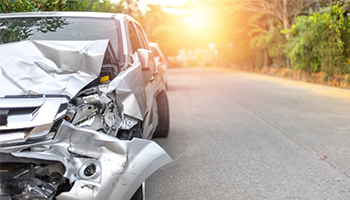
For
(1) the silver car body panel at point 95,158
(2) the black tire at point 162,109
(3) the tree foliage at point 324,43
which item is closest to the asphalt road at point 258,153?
(2) the black tire at point 162,109

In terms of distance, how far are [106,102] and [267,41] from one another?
2098 centimetres

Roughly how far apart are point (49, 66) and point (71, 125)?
74cm

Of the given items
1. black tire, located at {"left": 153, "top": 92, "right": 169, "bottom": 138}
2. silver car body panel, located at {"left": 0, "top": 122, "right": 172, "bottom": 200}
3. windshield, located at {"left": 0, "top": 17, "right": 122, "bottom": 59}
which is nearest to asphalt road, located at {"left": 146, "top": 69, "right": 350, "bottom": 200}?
black tire, located at {"left": 153, "top": 92, "right": 169, "bottom": 138}

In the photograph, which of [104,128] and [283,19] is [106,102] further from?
[283,19]

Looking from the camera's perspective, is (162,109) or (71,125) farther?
(162,109)

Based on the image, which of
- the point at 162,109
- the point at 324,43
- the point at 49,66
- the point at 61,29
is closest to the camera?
the point at 49,66

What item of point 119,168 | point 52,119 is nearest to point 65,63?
point 52,119

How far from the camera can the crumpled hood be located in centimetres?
322

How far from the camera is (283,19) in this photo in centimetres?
2222

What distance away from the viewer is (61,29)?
15.7 ft

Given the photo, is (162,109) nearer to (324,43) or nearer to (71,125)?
(71,125)

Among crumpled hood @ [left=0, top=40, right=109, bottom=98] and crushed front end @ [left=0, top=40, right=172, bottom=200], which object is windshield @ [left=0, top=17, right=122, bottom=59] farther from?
crushed front end @ [left=0, top=40, right=172, bottom=200]

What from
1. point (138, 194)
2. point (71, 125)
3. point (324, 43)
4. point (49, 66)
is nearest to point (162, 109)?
point (138, 194)

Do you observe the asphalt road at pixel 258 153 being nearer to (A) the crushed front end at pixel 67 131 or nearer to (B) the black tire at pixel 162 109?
(B) the black tire at pixel 162 109
